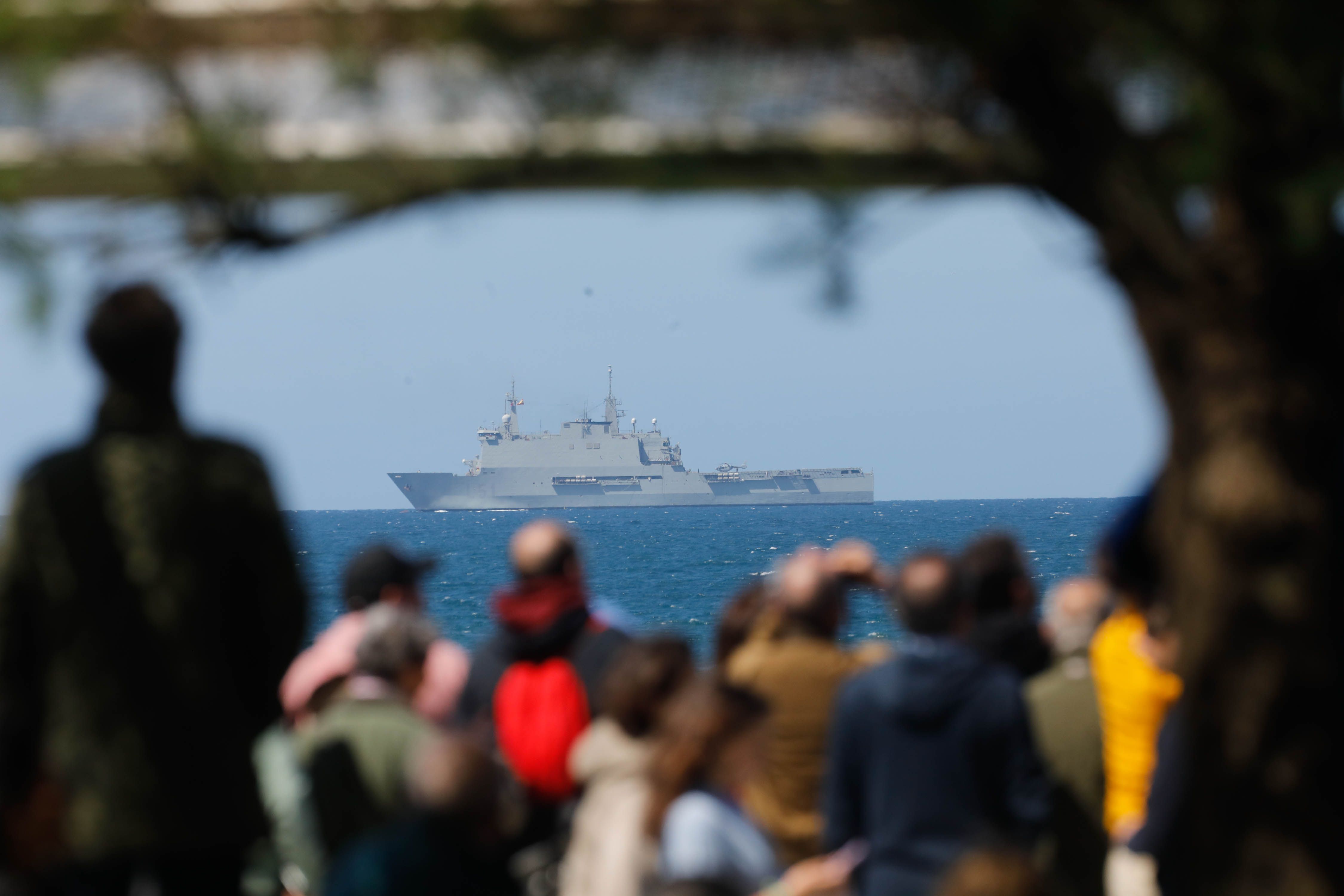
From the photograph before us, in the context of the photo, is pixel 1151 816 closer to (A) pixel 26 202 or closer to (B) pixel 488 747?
(B) pixel 488 747

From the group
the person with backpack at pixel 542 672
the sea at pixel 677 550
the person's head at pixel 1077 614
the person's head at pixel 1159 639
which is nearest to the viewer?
the person's head at pixel 1159 639

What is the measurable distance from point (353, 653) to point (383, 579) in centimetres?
26

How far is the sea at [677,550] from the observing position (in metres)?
28.5

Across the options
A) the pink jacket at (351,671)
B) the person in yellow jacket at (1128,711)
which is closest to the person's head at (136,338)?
the pink jacket at (351,671)

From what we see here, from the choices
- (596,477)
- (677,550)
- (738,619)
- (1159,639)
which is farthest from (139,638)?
(596,477)

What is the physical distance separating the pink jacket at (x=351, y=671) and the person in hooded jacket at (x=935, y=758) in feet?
3.64

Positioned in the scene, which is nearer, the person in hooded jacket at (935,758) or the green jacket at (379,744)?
the person in hooded jacket at (935,758)

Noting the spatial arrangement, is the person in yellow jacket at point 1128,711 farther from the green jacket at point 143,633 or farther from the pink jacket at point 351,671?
the green jacket at point 143,633

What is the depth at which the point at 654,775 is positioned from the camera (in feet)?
8.50

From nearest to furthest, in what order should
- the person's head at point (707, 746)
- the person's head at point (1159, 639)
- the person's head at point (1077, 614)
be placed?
the person's head at point (707, 746), the person's head at point (1159, 639), the person's head at point (1077, 614)

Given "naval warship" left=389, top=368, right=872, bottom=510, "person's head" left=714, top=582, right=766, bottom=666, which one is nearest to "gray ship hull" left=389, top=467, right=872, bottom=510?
"naval warship" left=389, top=368, right=872, bottom=510

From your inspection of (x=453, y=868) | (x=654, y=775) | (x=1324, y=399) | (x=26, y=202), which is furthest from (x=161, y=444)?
(x=1324, y=399)

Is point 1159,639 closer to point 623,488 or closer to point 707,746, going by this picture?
point 707,746

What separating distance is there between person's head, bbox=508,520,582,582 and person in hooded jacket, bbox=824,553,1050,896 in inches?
30.8
